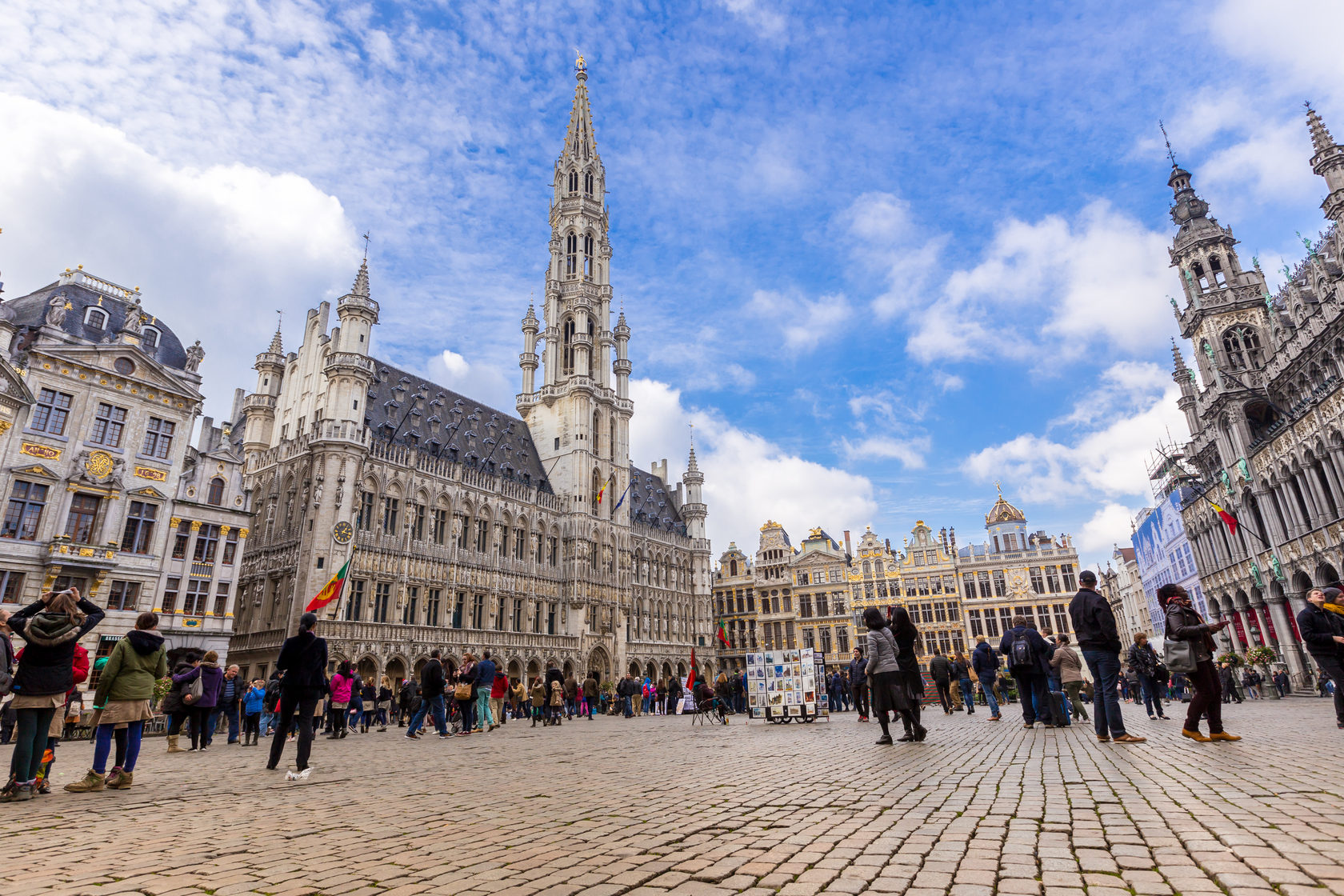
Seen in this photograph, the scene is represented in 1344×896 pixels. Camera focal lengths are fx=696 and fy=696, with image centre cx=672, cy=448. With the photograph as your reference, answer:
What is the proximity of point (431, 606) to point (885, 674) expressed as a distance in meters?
35.2

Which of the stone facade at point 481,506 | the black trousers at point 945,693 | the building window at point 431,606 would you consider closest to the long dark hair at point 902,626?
the black trousers at point 945,693

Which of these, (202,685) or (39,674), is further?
(202,685)

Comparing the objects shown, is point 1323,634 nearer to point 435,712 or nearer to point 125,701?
point 125,701

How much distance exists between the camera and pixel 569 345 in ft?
189

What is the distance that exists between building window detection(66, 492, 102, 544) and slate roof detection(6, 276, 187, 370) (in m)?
6.43

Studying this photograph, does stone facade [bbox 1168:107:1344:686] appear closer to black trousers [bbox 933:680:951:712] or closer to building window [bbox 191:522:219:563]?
black trousers [bbox 933:680:951:712]

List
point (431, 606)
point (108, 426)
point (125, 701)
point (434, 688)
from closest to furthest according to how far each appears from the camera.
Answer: point (125, 701), point (434, 688), point (108, 426), point (431, 606)

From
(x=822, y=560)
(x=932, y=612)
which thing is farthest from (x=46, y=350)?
(x=932, y=612)

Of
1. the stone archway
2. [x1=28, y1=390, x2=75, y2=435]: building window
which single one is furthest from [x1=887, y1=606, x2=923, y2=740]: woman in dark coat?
the stone archway

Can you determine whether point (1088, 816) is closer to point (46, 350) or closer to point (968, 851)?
point (968, 851)

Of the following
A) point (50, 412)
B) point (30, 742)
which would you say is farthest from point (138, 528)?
point (30, 742)

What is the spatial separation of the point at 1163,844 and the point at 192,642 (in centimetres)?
3561

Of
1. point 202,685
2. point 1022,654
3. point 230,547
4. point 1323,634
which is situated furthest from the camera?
point 230,547

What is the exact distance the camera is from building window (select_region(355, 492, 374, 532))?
38.0m
